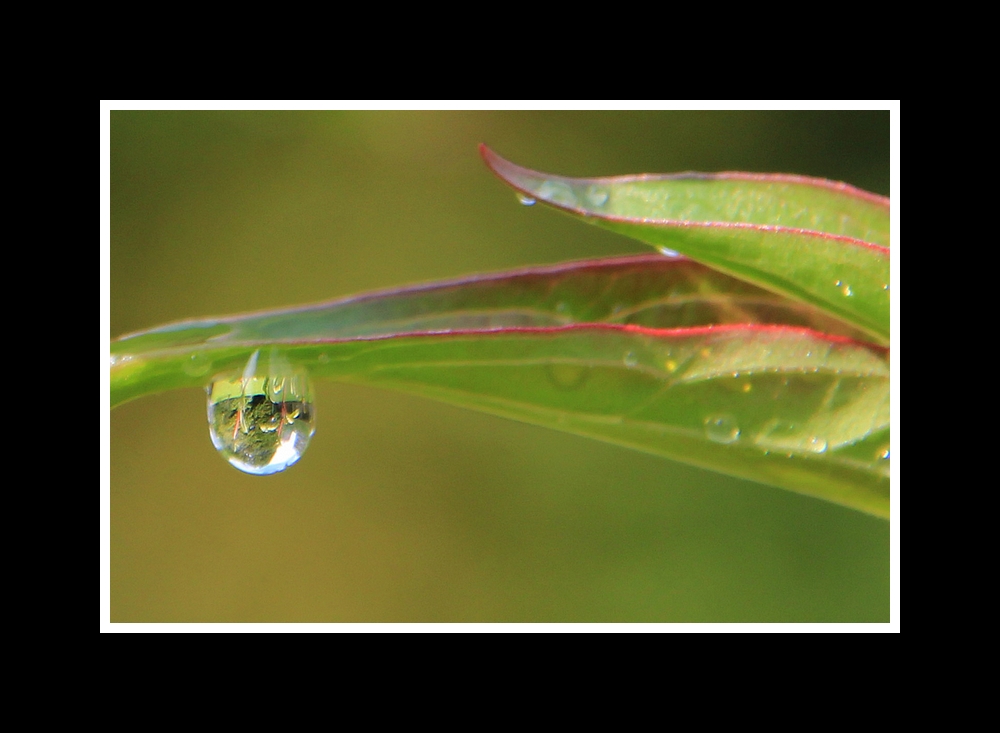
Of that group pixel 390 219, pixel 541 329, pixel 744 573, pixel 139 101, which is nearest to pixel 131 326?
pixel 390 219

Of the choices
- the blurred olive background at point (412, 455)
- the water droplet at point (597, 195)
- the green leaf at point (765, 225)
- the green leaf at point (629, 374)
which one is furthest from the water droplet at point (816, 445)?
the blurred olive background at point (412, 455)

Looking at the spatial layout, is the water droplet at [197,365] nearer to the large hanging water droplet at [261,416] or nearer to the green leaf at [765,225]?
the large hanging water droplet at [261,416]

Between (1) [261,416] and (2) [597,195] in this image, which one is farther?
(1) [261,416]

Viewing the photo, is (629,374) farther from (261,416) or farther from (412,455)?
(412,455)

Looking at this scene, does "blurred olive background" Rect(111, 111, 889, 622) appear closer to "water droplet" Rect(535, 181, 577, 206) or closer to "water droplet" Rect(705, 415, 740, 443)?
"water droplet" Rect(705, 415, 740, 443)

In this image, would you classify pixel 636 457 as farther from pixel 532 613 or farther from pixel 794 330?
pixel 794 330

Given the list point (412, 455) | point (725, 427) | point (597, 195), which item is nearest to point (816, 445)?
point (725, 427)

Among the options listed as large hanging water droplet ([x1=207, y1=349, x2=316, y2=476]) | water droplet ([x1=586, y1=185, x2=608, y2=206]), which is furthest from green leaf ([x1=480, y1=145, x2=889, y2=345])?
large hanging water droplet ([x1=207, y1=349, x2=316, y2=476])
